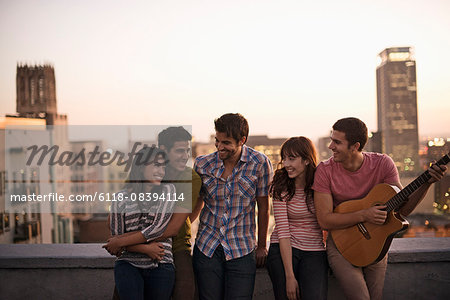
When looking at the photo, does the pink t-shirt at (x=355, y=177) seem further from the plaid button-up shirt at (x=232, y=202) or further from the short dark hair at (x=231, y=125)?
the short dark hair at (x=231, y=125)

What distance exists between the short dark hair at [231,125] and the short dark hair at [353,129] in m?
0.54

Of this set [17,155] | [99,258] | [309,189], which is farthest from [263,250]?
[17,155]

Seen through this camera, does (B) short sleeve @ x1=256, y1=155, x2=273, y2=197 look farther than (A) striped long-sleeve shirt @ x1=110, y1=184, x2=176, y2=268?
Yes

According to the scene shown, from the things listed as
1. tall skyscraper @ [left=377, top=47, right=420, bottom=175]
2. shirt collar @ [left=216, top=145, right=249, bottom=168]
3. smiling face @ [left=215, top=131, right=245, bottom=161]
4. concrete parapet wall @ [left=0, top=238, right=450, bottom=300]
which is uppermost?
tall skyscraper @ [left=377, top=47, right=420, bottom=175]

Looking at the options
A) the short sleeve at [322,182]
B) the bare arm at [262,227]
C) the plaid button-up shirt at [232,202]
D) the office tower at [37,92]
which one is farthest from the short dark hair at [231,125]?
the office tower at [37,92]

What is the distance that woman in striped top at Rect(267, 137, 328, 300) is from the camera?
2441 mm

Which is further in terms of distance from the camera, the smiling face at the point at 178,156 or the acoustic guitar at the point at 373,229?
the smiling face at the point at 178,156

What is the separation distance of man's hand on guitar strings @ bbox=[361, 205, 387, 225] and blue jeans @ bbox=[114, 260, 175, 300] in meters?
1.07

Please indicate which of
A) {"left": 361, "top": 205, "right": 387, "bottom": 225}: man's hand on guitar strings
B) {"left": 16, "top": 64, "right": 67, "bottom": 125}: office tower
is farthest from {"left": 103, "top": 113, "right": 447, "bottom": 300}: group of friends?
{"left": 16, "top": 64, "right": 67, "bottom": 125}: office tower

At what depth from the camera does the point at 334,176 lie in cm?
260

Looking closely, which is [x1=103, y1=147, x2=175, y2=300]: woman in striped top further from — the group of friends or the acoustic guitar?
the acoustic guitar

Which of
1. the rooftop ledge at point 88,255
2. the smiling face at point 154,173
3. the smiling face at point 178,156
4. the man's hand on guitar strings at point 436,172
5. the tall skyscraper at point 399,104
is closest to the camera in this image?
the man's hand on guitar strings at point 436,172

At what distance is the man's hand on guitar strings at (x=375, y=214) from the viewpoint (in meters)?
2.41

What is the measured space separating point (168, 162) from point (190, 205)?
29cm
